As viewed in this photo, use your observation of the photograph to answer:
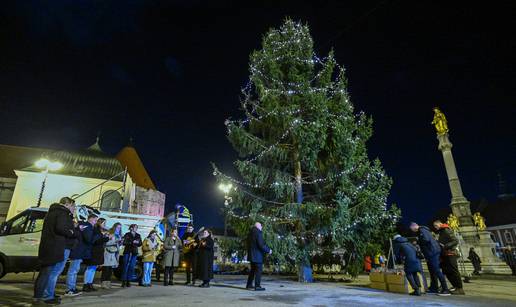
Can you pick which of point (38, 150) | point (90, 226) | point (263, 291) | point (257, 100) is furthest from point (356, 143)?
point (38, 150)

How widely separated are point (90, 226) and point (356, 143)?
8.96 metres

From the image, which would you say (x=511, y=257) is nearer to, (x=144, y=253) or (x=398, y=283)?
(x=398, y=283)

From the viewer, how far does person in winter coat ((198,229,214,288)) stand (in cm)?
827

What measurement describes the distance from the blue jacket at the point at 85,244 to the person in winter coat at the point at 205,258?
2.92m

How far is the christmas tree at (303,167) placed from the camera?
33.4 feet

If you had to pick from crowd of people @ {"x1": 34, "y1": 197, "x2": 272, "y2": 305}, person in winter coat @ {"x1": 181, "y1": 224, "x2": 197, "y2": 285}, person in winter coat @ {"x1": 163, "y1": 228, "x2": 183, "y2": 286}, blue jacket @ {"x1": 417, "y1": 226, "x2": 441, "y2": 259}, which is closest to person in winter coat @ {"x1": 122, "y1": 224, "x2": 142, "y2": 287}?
crowd of people @ {"x1": 34, "y1": 197, "x2": 272, "y2": 305}

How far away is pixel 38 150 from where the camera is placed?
3019 centimetres

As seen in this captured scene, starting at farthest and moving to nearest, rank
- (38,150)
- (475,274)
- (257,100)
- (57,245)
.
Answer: (38,150)
(475,274)
(257,100)
(57,245)

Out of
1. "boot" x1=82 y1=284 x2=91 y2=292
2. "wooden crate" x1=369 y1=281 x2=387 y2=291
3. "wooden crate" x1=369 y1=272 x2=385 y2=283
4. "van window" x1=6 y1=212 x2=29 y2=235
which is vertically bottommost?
"wooden crate" x1=369 y1=281 x2=387 y2=291

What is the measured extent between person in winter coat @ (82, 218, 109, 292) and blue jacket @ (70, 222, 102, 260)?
0.16 metres

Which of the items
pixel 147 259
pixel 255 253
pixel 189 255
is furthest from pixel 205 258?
pixel 147 259

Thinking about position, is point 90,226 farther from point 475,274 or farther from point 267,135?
point 475,274

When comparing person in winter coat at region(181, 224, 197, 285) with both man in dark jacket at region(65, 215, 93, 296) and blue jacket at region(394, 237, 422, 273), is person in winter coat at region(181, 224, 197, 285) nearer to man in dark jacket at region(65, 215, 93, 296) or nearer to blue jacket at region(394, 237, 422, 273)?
man in dark jacket at region(65, 215, 93, 296)

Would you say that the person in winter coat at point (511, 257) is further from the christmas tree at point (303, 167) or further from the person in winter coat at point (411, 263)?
the person in winter coat at point (411, 263)
